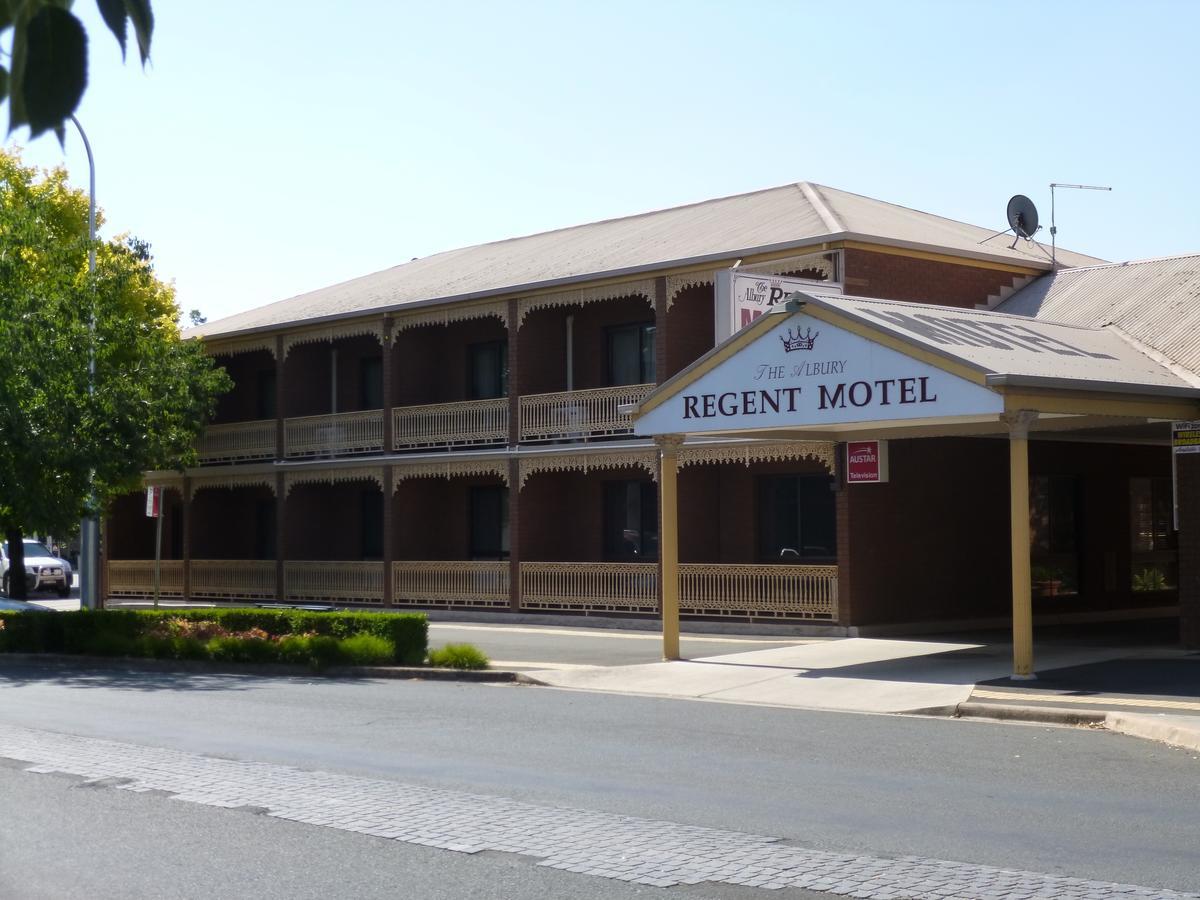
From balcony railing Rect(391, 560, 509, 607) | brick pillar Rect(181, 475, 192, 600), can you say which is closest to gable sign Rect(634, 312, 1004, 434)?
balcony railing Rect(391, 560, 509, 607)

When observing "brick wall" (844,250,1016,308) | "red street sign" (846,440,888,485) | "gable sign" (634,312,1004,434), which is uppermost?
"brick wall" (844,250,1016,308)

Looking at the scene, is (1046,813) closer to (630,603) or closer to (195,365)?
(630,603)

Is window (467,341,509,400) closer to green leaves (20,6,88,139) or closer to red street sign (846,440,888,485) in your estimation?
red street sign (846,440,888,485)

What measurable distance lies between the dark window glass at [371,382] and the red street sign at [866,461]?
15.6 metres

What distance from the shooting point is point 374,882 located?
7.11m

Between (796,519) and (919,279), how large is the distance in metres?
4.62

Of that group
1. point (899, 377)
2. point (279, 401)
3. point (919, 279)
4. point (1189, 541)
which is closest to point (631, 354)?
point (919, 279)

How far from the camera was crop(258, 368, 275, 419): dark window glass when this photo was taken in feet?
124

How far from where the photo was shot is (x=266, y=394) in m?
38.0

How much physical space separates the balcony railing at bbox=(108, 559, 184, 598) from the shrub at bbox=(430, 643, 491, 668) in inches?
778

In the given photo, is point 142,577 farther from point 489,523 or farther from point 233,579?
point 489,523

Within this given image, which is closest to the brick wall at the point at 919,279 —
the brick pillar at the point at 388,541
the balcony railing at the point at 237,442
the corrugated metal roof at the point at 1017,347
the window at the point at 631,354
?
the corrugated metal roof at the point at 1017,347

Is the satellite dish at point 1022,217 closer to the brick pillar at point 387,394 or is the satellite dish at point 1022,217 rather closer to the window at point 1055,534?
the window at point 1055,534

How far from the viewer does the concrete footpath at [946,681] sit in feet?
44.9
